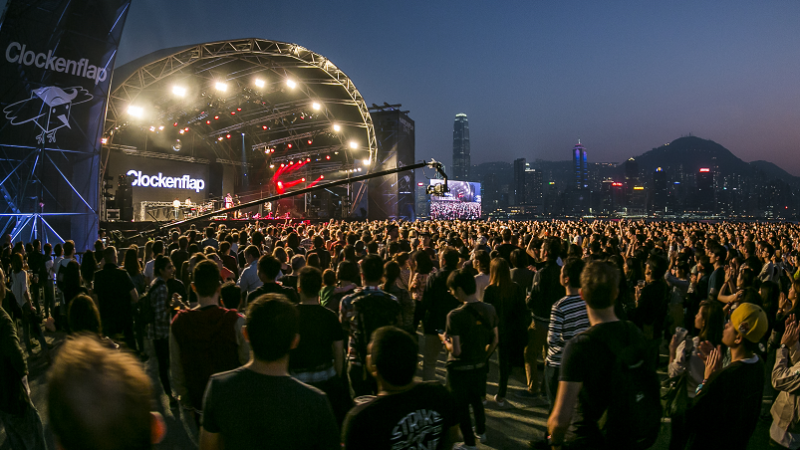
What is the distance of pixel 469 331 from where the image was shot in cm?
361

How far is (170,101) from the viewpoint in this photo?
24.4 m

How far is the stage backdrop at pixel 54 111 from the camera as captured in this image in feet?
38.7

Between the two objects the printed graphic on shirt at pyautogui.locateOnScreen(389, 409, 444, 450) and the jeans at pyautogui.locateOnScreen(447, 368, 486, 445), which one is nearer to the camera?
the printed graphic on shirt at pyautogui.locateOnScreen(389, 409, 444, 450)

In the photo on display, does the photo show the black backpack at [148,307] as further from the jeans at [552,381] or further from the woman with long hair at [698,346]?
the woman with long hair at [698,346]

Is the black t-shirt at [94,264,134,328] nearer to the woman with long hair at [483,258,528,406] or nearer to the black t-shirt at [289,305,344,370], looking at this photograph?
the black t-shirt at [289,305,344,370]

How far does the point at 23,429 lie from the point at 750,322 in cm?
483

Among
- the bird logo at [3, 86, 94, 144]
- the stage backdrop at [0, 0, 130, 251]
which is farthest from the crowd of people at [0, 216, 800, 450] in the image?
the bird logo at [3, 86, 94, 144]

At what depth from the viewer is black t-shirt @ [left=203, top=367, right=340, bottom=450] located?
1776 millimetres

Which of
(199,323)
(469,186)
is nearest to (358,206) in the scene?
(199,323)

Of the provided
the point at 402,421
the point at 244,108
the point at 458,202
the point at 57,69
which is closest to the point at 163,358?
the point at 402,421

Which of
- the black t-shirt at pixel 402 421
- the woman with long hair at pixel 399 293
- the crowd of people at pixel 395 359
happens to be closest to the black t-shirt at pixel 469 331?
the crowd of people at pixel 395 359

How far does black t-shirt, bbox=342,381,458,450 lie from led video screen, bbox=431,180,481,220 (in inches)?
2092

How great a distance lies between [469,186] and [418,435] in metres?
63.4

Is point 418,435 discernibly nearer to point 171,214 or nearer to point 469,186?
point 171,214
